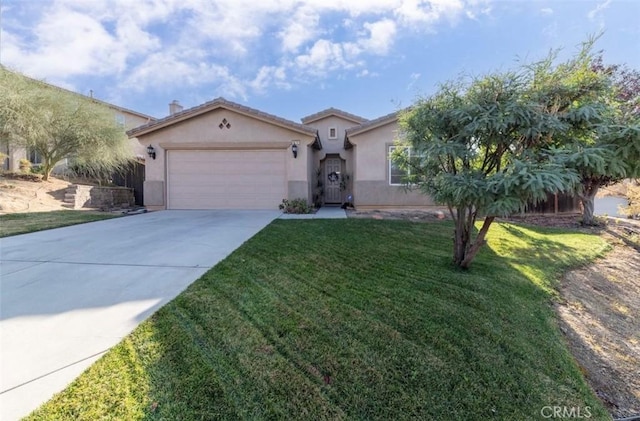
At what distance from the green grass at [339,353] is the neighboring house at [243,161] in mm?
Answer: 7697

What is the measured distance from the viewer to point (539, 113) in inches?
131

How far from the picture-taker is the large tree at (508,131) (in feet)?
9.92

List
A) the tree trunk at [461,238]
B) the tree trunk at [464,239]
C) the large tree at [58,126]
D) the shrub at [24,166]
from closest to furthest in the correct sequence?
the tree trunk at [464,239] < the tree trunk at [461,238] < the large tree at [58,126] < the shrub at [24,166]

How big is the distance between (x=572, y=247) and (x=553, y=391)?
6.11m

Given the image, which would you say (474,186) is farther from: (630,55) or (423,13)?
(630,55)

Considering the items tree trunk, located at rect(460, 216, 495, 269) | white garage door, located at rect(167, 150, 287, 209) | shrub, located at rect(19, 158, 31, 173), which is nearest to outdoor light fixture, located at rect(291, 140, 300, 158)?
white garage door, located at rect(167, 150, 287, 209)

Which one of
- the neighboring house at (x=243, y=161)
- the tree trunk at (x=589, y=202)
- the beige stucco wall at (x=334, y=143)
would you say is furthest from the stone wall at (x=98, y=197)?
the tree trunk at (x=589, y=202)

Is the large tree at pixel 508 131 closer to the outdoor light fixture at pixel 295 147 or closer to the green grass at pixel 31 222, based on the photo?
the outdoor light fixture at pixel 295 147

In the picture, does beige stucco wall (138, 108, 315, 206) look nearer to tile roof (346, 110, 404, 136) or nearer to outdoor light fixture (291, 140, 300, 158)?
outdoor light fixture (291, 140, 300, 158)

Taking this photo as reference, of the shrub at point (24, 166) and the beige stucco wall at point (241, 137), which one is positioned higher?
the beige stucco wall at point (241, 137)

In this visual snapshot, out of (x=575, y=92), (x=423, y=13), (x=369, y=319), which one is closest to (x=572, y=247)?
(x=575, y=92)

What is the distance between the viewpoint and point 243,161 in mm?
11891

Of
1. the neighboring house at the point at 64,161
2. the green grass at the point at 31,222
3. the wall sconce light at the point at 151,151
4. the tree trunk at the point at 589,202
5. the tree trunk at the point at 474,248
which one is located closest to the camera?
the tree trunk at the point at 474,248

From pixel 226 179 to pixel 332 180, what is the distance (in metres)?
5.62
